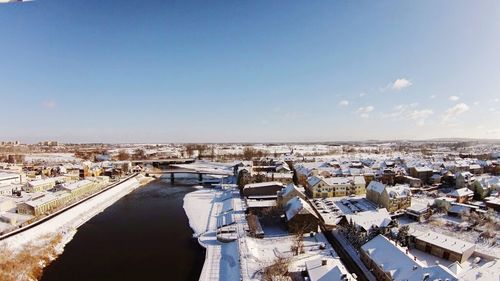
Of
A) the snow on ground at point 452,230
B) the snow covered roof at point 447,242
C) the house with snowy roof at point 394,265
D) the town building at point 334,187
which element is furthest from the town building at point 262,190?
the snow covered roof at point 447,242

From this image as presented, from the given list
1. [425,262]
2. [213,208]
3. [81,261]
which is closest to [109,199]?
[213,208]

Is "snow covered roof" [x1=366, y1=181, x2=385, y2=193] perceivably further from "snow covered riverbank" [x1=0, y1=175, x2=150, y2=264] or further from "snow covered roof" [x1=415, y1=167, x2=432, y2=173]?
"snow covered riverbank" [x1=0, y1=175, x2=150, y2=264]

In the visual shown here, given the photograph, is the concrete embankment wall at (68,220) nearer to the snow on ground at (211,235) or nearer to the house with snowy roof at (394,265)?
the snow on ground at (211,235)

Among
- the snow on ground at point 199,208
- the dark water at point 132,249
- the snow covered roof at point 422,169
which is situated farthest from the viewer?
the snow covered roof at point 422,169

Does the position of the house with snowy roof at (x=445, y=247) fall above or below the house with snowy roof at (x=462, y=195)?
below

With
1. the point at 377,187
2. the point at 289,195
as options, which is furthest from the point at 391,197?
the point at 289,195

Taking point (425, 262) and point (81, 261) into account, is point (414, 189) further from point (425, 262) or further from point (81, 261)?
point (81, 261)
